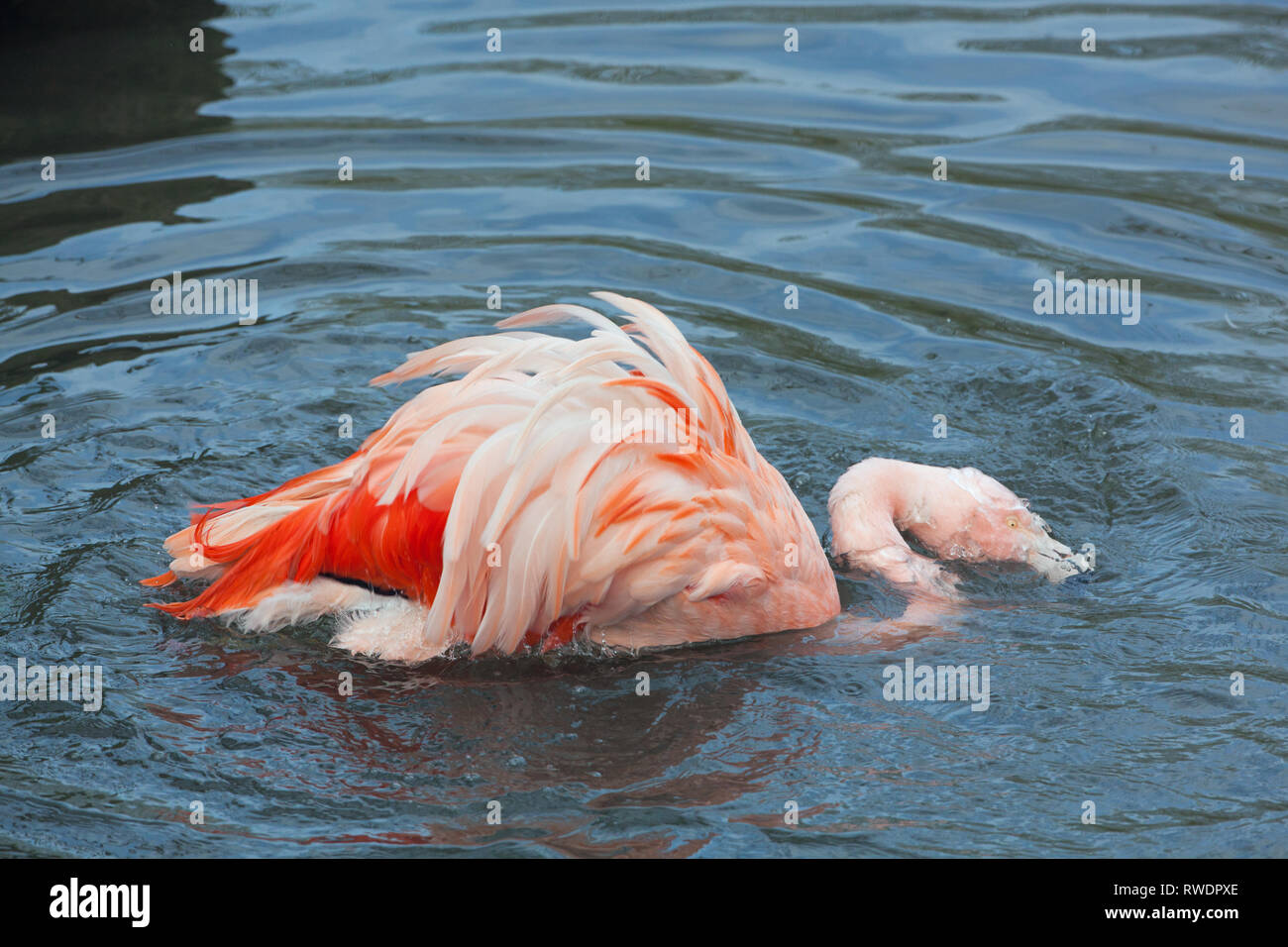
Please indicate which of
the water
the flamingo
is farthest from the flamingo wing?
the water

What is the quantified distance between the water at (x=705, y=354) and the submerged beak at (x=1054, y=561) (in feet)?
0.31

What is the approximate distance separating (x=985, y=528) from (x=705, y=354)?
6.41 ft

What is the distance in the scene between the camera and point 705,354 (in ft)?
20.4

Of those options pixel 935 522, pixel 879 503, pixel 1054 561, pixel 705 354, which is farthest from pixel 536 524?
pixel 705 354

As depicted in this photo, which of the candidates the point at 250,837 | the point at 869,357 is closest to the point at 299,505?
the point at 250,837

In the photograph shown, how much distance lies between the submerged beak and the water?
0.10 meters

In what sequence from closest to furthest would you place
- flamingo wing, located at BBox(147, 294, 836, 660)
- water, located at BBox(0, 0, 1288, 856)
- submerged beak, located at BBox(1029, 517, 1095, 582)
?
1. water, located at BBox(0, 0, 1288, 856)
2. flamingo wing, located at BBox(147, 294, 836, 660)
3. submerged beak, located at BBox(1029, 517, 1095, 582)

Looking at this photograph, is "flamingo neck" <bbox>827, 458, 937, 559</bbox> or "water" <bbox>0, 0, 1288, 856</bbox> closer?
"water" <bbox>0, 0, 1288, 856</bbox>

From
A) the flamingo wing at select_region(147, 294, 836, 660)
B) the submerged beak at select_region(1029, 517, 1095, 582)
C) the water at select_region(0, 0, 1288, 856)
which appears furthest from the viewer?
the submerged beak at select_region(1029, 517, 1095, 582)

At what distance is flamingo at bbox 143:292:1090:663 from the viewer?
12.3 feet

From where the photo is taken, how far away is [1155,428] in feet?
18.2

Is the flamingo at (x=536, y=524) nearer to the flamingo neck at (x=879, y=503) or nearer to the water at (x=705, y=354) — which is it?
the water at (x=705, y=354)

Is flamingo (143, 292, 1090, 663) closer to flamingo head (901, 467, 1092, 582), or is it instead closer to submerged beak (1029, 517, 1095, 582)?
flamingo head (901, 467, 1092, 582)

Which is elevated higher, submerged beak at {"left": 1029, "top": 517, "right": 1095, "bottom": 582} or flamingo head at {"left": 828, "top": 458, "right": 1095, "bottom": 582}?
flamingo head at {"left": 828, "top": 458, "right": 1095, "bottom": 582}
